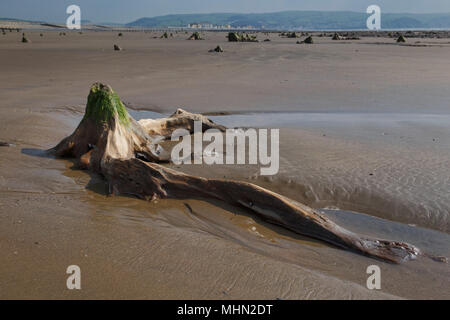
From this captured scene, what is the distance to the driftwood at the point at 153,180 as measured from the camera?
3.20 m

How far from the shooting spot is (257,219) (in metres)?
3.57

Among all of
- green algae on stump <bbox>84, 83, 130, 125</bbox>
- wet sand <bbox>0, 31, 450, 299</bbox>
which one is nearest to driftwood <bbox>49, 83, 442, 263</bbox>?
green algae on stump <bbox>84, 83, 130, 125</bbox>

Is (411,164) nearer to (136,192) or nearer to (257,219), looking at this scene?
(257,219)

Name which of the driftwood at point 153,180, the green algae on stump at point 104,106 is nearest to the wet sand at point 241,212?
the driftwood at point 153,180

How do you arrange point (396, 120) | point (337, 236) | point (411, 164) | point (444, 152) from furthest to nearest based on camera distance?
1. point (396, 120)
2. point (444, 152)
3. point (411, 164)
4. point (337, 236)

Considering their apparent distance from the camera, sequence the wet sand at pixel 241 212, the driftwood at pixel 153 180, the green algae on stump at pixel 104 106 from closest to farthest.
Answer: the wet sand at pixel 241 212
the driftwood at pixel 153 180
the green algae on stump at pixel 104 106

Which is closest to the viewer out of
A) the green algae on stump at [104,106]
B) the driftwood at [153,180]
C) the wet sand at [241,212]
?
the wet sand at [241,212]

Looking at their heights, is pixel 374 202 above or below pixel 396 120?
below

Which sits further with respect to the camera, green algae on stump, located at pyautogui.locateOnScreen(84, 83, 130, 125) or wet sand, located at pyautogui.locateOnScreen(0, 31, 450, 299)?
green algae on stump, located at pyautogui.locateOnScreen(84, 83, 130, 125)

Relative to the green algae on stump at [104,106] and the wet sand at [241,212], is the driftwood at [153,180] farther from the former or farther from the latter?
the wet sand at [241,212]

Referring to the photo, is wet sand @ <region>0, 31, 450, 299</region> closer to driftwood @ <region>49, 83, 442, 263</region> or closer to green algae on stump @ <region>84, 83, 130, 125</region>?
driftwood @ <region>49, 83, 442, 263</region>

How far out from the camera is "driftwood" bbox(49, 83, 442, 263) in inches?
126

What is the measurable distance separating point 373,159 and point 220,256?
9.64ft
